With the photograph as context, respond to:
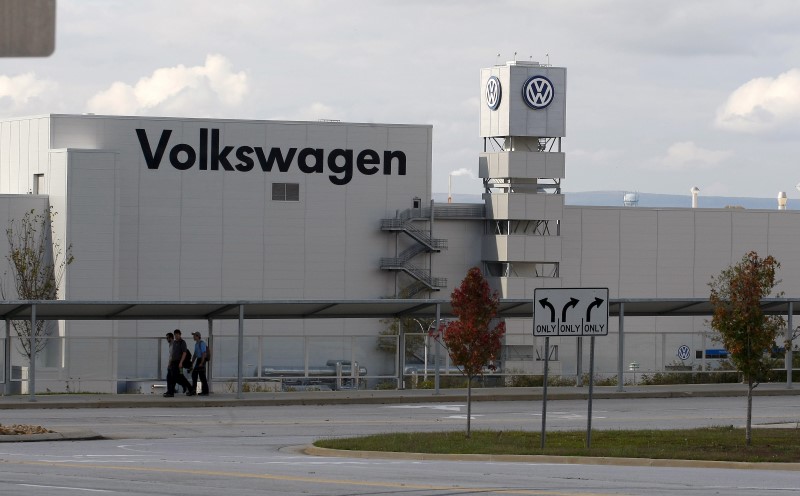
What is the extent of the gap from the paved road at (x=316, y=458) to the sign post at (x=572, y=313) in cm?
224

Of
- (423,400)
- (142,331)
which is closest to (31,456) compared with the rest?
(423,400)

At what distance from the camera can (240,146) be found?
230 ft

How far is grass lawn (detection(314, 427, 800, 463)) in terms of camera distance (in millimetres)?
18625

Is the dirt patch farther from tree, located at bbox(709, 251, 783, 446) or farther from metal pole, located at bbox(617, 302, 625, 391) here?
metal pole, located at bbox(617, 302, 625, 391)

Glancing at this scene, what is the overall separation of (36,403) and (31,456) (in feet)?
44.9

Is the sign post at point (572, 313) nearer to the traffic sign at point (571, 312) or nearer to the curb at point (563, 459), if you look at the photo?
the traffic sign at point (571, 312)

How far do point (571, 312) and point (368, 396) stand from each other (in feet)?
54.5

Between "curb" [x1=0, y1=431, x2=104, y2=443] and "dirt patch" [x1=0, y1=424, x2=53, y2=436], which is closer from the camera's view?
"curb" [x1=0, y1=431, x2=104, y2=443]

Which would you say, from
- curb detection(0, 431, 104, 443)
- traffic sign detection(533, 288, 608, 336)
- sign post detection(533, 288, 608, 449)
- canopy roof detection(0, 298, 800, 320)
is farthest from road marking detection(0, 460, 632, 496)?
canopy roof detection(0, 298, 800, 320)

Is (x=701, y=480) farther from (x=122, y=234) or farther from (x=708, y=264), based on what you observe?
(x=708, y=264)

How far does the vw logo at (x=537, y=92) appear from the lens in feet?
240

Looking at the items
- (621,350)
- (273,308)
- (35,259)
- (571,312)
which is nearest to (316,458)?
(571,312)

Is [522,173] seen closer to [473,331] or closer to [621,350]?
[621,350]

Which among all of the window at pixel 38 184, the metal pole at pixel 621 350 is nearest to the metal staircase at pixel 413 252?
the window at pixel 38 184
